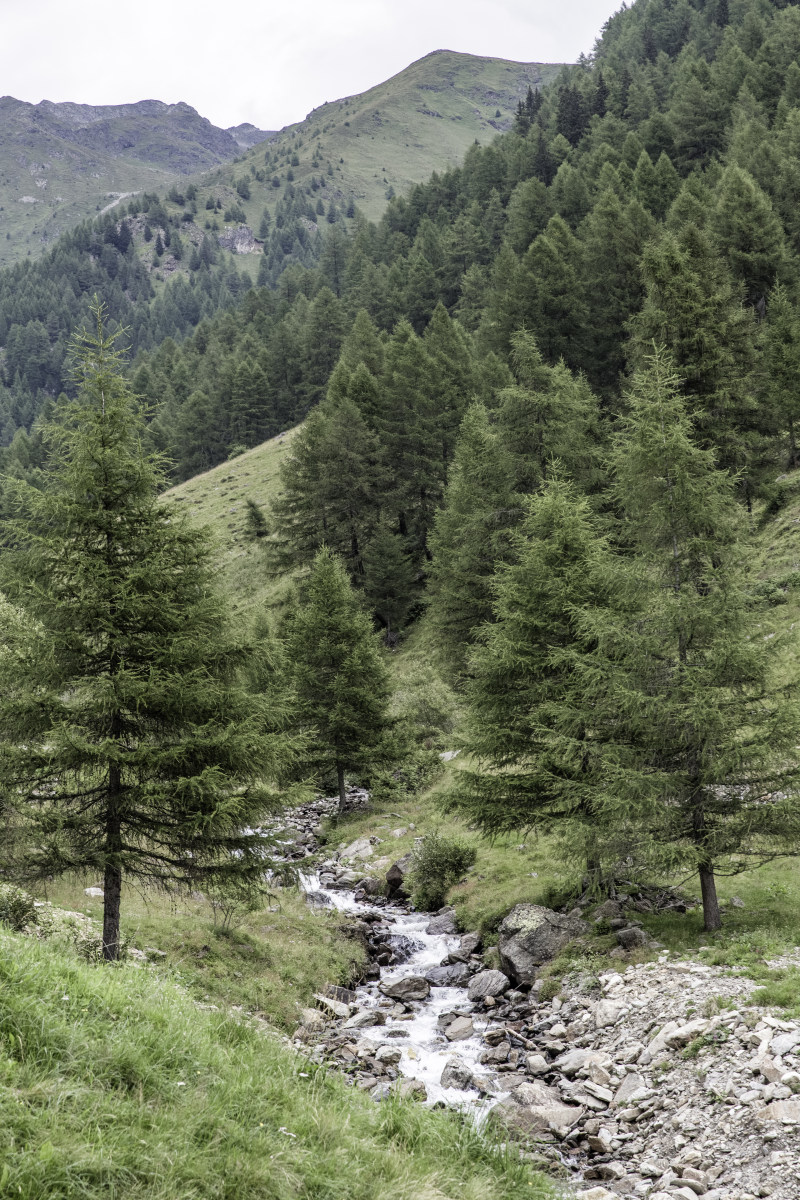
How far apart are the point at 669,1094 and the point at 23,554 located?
42.4 feet

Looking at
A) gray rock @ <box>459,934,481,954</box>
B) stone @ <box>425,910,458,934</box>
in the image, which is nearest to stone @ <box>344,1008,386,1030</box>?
gray rock @ <box>459,934,481,954</box>

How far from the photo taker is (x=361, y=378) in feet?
167

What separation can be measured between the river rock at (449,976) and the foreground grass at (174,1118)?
10.2 m

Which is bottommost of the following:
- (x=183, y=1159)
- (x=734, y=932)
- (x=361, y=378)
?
(x=734, y=932)

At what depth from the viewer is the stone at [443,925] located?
64.3 ft

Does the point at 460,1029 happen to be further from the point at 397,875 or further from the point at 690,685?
the point at 397,875

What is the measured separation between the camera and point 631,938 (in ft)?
49.5

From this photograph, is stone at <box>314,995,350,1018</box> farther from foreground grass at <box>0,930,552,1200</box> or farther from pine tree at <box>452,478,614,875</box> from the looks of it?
foreground grass at <box>0,930,552,1200</box>

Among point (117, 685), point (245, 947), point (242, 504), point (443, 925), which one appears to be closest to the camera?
point (117, 685)

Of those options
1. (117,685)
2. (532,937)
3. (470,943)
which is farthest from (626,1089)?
(117,685)

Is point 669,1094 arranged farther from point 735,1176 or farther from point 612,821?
point 612,821

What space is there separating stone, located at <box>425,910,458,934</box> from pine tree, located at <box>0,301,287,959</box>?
8.34 meters

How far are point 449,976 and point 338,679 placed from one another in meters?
15.0

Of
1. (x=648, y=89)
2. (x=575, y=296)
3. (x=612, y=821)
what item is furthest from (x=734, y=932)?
(x=648, y=89)
